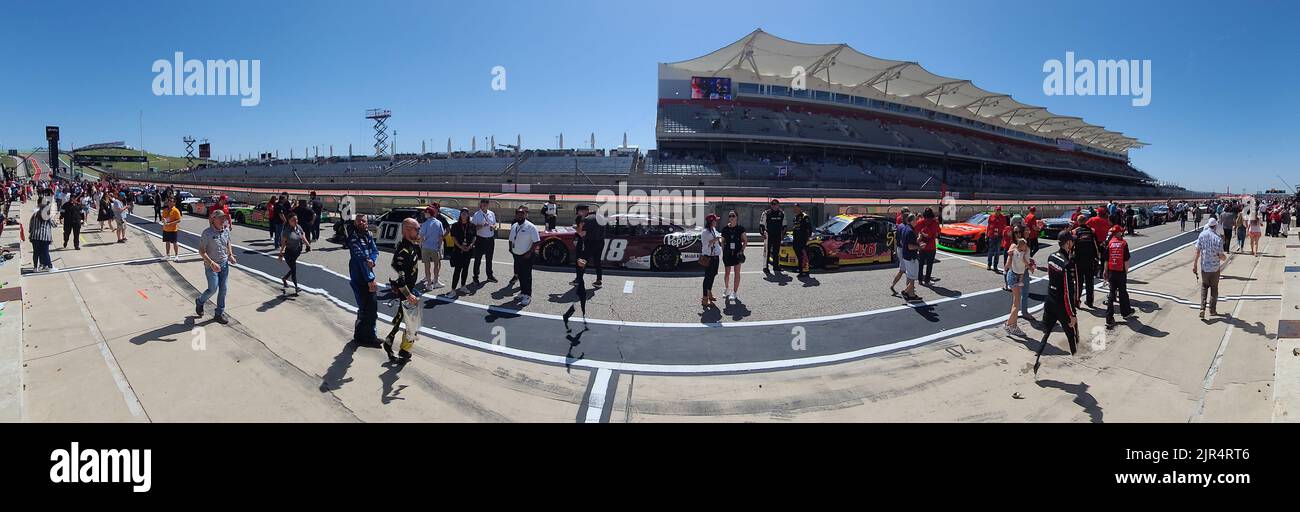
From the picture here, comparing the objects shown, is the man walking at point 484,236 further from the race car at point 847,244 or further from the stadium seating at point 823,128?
the stadium seating at point 823,128

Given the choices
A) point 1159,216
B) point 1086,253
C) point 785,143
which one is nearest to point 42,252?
point 1086,253

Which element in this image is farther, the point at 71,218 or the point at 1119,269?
the point at 71,218

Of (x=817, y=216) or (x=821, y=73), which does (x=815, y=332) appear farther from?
(x=821, y=73)

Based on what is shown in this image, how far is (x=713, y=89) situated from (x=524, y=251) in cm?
4717

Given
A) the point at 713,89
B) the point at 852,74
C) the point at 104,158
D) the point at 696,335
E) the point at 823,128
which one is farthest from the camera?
the point at 104,158

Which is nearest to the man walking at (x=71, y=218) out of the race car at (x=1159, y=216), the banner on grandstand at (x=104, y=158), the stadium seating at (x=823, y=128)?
Answer: the stadium seating at (x=823, y=128)

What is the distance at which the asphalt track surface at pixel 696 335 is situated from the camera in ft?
17.5

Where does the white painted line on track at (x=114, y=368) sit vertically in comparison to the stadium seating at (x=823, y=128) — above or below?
below

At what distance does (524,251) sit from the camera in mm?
7598

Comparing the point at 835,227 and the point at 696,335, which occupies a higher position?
the point at 835,227

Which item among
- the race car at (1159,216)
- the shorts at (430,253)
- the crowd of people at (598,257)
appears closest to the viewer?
the crowd of people at (598,257)

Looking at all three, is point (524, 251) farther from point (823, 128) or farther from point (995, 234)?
point (823, 128)

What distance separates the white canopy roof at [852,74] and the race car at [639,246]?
39.9 metres

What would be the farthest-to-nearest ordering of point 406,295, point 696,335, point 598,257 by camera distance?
point 598,257
point 696,335
point 406,295
